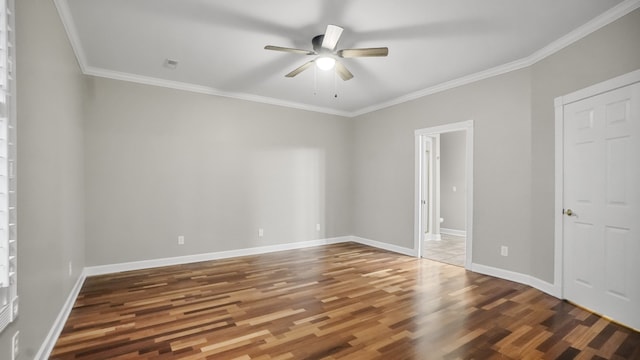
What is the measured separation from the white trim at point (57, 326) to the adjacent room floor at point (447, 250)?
4666mm

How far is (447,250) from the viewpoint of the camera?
5.49 m

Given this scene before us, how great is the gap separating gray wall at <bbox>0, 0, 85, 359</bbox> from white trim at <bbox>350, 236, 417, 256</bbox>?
452 cm

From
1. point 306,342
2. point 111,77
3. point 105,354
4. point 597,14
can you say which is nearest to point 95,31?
point 111,77

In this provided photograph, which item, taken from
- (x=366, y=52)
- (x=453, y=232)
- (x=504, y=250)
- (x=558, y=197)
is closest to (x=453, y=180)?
(x=453, y=232)

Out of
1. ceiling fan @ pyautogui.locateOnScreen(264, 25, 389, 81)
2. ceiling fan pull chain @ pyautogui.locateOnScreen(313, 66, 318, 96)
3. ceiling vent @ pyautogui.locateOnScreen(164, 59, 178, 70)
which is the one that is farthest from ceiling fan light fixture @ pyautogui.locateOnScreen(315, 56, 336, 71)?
ceiling vent @ pyautogui.locateOnScreen(164, 59, 178, 70)

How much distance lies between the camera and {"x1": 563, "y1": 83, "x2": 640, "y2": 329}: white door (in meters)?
2.52

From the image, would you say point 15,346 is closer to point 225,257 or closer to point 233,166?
point 225,257

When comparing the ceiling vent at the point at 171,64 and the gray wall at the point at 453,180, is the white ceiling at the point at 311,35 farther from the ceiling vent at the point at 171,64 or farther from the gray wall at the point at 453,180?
the gray wall at the point at 453,180

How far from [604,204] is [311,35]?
324 centimetres

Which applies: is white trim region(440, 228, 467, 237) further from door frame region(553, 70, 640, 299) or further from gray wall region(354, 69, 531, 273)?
door frame region(553, 70, 640, 299)

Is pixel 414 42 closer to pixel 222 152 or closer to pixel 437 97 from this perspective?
pixel 437 97

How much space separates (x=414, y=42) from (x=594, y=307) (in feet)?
10.3

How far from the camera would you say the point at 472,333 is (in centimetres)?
241

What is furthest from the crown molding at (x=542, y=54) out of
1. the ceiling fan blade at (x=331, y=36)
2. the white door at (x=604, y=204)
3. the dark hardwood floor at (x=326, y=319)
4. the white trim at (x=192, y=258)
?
the white trim at (x=192, y=258)
